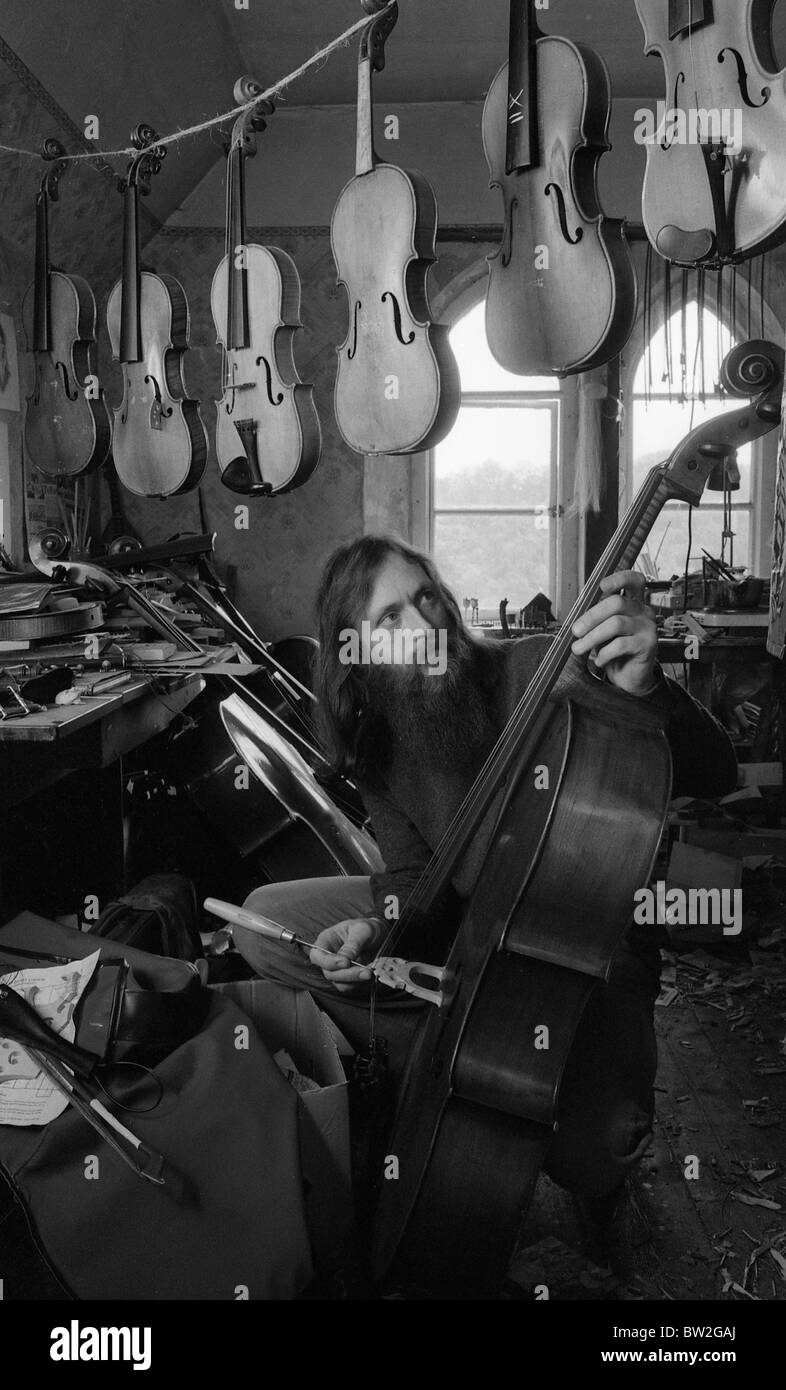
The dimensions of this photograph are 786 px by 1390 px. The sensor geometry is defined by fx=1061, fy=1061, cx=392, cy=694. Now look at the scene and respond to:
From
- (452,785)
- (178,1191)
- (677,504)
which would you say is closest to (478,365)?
(677,504)

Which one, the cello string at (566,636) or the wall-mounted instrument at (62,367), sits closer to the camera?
the cello string at (566,636)

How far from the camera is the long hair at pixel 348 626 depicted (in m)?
1.92

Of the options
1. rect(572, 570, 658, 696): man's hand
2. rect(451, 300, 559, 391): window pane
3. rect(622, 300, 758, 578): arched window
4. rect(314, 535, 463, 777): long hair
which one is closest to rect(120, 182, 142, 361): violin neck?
rect(314, 535, 463, 777): long hair

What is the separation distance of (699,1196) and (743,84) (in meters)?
1.85

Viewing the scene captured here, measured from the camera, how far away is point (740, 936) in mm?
3271

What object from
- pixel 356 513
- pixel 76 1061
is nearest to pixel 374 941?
pixel 76 1061

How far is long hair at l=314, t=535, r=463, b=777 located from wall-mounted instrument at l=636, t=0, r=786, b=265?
675 millimetres

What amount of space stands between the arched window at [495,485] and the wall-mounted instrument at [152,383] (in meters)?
3.06

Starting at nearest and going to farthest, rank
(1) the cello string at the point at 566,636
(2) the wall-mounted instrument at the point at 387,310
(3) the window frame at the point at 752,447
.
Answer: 1. (1) the cello string at the point at 566,636
2. (2) the wall-mounted instrument at the point at 387,310
3. (3) the window frame at the point at 752,447

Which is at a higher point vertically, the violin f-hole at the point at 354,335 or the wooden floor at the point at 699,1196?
the violin f-hole at the point at 354,335

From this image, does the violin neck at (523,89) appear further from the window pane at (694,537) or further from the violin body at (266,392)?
the window pane at (694,537)

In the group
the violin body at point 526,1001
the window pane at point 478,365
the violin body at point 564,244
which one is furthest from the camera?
the window pane at point 478,365

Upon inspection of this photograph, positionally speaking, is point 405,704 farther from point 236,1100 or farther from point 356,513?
point 356,513

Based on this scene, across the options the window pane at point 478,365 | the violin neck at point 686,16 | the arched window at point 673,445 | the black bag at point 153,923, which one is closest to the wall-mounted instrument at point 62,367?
the black bag at point 153,923
